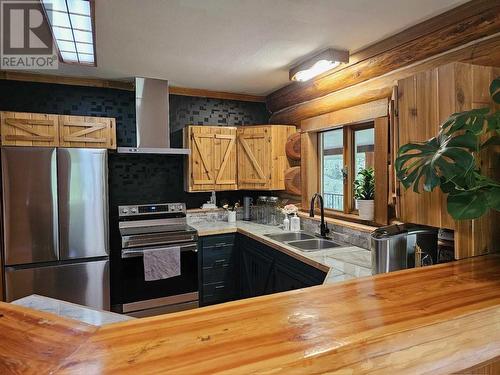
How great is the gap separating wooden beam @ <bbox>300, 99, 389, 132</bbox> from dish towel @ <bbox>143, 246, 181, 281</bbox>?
1859 millimetres

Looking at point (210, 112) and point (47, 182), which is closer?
point (47, 182)

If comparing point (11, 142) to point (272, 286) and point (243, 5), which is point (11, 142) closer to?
point (243, 5)

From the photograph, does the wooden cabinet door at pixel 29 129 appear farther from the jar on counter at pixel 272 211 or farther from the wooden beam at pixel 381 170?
the wooden beam at pixel 381 170

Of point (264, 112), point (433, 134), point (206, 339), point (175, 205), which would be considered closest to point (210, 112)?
point (264, 112)

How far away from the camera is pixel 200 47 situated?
8.16ft

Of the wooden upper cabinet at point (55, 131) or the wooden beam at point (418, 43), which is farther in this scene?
the wooden upper cabinet at point (55, 131)

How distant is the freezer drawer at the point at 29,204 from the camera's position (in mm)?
2660

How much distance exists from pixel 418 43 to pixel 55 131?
118 inches

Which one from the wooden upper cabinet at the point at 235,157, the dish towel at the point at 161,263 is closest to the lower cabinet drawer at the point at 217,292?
the dish towel at the point at 161,263

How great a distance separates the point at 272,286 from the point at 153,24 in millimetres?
2245

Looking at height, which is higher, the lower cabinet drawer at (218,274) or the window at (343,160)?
the window at (343,160)

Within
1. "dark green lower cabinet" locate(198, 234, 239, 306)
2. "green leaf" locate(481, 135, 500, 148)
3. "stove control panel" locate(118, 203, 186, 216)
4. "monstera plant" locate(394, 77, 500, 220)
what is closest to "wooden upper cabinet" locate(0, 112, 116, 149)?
"stove control panel" locate(118, 203, 186, 216)

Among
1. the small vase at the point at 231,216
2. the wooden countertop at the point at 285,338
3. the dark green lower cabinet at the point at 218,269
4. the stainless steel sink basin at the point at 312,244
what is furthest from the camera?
the small vase at the point at 231,216

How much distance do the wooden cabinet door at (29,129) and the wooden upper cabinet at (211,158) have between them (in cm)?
132
